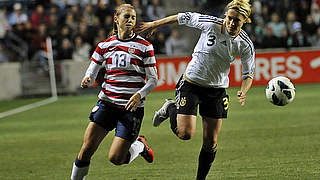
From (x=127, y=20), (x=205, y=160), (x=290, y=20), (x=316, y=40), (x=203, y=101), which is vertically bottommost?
(x=205, y=160)

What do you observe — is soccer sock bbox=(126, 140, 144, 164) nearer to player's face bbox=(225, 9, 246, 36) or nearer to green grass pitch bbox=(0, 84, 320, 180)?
green grass pitch bbox=(0, 84, 320, 180)

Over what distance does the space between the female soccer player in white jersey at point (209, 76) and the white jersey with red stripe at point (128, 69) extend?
0.32 m

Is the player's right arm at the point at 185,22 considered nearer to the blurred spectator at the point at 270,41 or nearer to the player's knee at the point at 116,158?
the player's knee at the point at 116,158

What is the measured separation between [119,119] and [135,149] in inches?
26.3

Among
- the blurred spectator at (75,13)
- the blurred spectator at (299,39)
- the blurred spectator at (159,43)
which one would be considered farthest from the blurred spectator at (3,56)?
the blurred spectator at (299,39)

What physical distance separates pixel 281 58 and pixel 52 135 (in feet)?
31.2

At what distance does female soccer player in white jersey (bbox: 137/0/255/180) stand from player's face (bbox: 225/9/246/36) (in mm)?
60

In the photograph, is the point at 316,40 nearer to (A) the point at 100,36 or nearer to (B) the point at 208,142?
(A) the point at 100,36

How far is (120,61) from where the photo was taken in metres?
6.44

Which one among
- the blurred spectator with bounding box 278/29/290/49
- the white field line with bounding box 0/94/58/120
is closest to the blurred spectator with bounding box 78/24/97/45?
the white field line with bounding box 0/94/58/120

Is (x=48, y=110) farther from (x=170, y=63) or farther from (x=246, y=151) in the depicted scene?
(x=246, y=151)

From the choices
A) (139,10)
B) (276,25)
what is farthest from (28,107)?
(276,25)

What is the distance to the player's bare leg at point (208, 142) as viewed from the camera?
22.1 ft

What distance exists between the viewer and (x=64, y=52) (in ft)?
65.5
